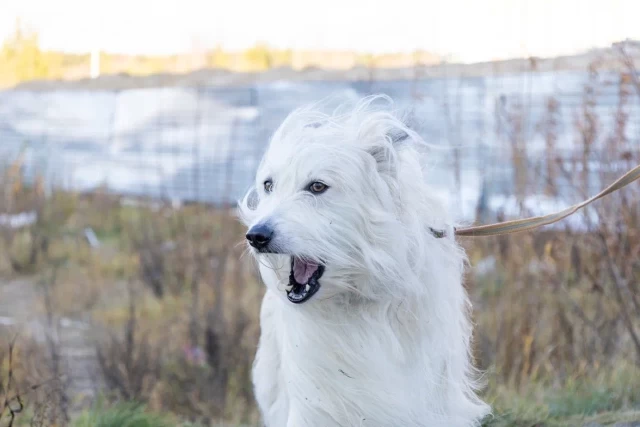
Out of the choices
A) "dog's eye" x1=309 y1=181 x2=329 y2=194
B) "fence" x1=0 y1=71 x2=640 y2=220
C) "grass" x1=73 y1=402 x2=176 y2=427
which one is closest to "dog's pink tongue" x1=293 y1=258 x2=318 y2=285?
"dog's eye" x1=309 y1=181 x2=329 y2=194

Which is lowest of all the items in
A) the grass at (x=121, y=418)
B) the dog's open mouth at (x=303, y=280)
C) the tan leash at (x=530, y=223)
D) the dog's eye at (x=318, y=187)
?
the grass at (x=121, y=418)

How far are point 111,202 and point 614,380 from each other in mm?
10074

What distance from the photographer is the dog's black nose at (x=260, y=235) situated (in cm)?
340

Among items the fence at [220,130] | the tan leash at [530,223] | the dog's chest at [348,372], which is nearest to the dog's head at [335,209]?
the dog's chest at [348,372]

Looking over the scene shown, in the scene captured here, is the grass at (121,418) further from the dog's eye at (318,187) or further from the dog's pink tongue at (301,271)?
the dog's eye at (318,187)

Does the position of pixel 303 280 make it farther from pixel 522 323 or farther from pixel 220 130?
pixel 220 130

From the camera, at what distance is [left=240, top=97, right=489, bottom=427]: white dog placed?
11.7 feet

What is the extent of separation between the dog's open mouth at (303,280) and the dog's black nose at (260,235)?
0.21 meters

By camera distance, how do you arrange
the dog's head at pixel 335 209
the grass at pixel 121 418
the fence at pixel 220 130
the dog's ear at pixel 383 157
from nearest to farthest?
the dog's head at pixel 335 209
the dog's ear at pixel 383 157
the grass at pixel 121 418
the fence at pixel 220 130

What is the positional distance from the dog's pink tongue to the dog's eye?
1.01 feet

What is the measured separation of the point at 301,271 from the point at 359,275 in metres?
0.24

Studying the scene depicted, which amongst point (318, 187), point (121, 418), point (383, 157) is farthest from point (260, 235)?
point (121, 418)

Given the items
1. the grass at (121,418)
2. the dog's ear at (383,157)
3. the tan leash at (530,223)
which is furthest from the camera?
the grass at (121,418)

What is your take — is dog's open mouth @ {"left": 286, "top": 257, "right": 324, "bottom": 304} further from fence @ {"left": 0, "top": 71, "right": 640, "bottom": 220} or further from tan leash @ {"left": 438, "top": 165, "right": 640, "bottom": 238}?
fence @ {"left": 0, "top": 71, "right": 640, "bottom": 220}
